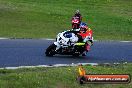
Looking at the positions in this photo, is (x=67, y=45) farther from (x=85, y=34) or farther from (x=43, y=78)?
(x=43, y=78)

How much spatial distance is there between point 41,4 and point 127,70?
2701 cm

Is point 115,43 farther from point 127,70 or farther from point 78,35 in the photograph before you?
point 127,70

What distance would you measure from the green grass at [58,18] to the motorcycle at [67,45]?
291 inches

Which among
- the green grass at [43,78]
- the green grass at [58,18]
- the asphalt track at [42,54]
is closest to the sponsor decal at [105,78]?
the green grass at [43,78]

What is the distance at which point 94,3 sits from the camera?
45.4 meters

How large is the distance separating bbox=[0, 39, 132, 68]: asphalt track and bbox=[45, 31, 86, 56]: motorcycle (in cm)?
20

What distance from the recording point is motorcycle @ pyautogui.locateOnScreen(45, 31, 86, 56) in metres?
18.9

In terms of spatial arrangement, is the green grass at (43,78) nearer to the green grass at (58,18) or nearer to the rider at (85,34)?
the rider at (85,34)

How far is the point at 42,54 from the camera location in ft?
63.1

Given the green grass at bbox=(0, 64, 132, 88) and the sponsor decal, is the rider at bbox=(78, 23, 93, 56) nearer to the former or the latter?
the green grass at bbox=(0, 64, 132, 88)

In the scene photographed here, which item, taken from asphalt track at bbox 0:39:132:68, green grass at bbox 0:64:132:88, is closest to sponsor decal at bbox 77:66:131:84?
green grass at bbox 0:64:132:88

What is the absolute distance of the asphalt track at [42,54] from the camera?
17319mm

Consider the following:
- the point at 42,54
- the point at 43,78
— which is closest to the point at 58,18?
the point at 42,54

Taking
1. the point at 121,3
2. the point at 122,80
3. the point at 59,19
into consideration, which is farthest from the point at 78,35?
the point at 121,3
